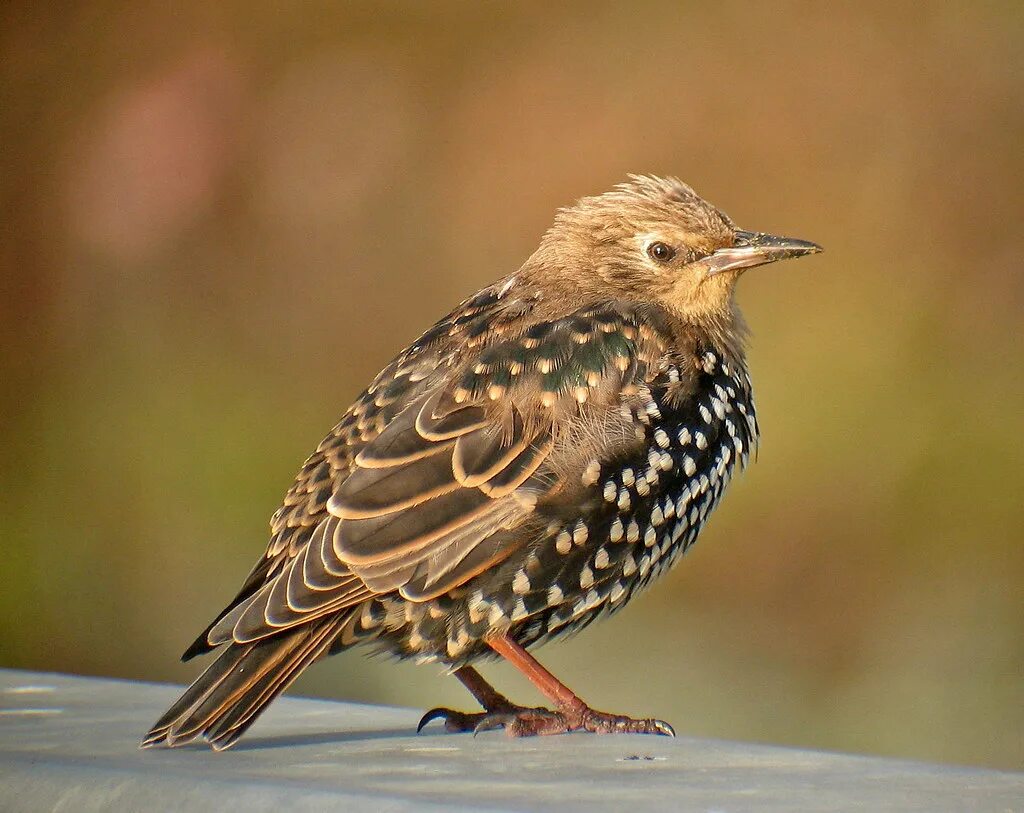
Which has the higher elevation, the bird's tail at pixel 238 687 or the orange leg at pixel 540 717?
the bird's tail at pixel 238 687

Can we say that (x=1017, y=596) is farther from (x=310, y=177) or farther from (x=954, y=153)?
(x=310, y=177)

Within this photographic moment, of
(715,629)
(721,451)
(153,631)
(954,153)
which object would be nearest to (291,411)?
(153,631)

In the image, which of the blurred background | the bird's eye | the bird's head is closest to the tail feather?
the bird's head

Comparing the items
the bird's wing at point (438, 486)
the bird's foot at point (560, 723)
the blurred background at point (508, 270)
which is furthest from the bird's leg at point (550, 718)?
the blurred background at point (508, 270)

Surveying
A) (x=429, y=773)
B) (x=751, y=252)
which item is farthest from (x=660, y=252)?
(x=429, y=773)

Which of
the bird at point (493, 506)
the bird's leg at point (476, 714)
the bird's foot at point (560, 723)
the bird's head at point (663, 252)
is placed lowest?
the bird's leg at point (476, 714)

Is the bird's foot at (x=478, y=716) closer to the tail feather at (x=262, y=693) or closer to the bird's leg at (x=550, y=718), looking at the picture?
the bird's leg at (x=550, y=718)
